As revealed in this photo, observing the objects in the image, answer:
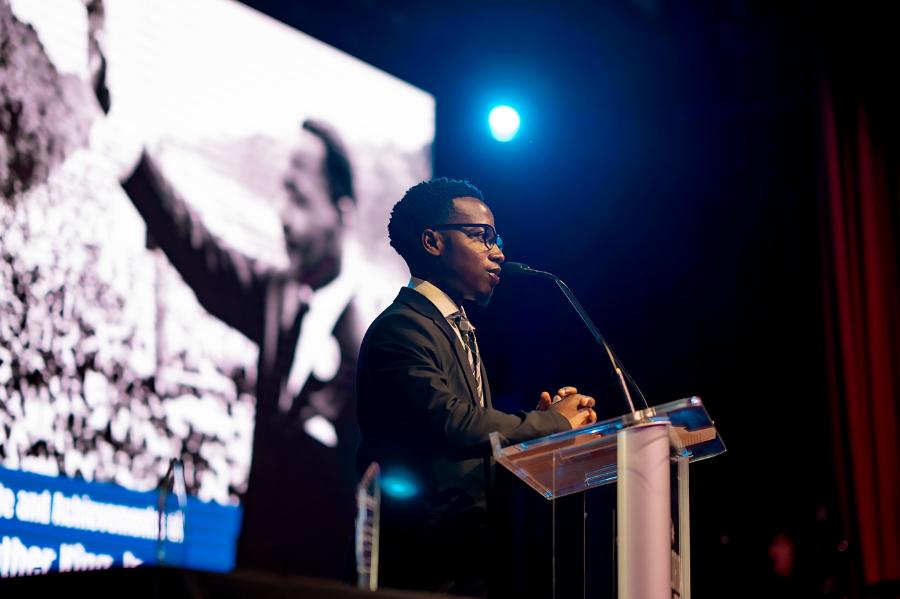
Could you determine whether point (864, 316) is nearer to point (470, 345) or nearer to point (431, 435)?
point (470, 345)

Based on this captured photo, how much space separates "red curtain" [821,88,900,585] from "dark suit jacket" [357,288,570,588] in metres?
3.45

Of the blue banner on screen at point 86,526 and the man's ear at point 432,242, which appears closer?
the man's ear at point 432,242

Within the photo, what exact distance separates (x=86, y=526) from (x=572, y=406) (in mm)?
1862

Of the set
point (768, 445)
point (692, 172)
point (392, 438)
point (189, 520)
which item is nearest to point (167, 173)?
point (189, 520)

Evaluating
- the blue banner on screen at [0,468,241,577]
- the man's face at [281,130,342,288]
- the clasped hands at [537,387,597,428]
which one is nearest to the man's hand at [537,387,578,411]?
the clasped hands at [537,387,597,428]

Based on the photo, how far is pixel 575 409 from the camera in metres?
2.42

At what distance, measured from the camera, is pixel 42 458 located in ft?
11.5

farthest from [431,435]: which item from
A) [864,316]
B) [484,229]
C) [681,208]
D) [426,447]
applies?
[681,208]

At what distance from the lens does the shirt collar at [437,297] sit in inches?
109

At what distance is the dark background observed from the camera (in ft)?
19.3

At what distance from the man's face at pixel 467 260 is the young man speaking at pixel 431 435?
163mm

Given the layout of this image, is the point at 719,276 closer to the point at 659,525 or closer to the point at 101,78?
the point at 101,78

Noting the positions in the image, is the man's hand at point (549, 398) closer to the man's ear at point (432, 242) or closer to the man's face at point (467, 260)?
the man's face at point (467, 260)

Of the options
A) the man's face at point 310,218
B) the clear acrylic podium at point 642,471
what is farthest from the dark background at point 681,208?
the clear acrylic podium at point 642,471
